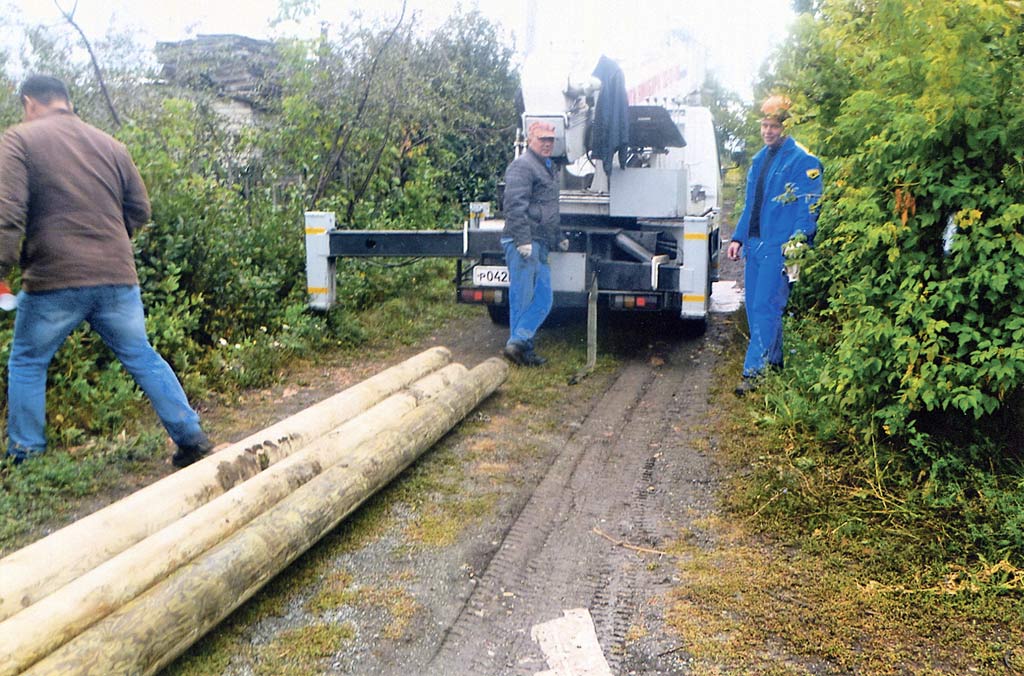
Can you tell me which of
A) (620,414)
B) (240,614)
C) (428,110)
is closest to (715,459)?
Result: (620,414)

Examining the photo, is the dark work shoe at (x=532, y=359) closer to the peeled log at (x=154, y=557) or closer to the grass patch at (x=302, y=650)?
the peeled log at (x=154, y=557)

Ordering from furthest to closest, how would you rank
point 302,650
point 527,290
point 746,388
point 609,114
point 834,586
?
point 609,114
point 527,290
point 746,388
point 834,586
point 302,650

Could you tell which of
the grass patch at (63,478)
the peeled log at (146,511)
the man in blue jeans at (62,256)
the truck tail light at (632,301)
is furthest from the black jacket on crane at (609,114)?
the grass patch at (63,478)

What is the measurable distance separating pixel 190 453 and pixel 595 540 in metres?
2.26

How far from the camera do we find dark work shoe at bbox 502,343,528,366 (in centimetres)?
745

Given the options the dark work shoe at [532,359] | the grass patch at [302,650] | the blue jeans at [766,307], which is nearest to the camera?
the grass patch at [302,650]

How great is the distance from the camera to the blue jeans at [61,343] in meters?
4.76

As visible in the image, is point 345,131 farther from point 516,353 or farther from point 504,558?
point 504,558

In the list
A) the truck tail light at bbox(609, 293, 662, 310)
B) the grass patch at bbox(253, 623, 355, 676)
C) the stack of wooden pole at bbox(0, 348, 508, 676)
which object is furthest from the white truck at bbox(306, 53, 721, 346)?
the grass patch at bbox(253, 623, 355, 676)

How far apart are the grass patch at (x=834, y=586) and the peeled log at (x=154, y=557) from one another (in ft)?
5.56

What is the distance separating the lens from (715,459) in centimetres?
530

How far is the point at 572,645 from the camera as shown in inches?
132

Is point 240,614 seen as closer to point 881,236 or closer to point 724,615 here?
point 724,615

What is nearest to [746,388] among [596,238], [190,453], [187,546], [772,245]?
[772,245]
